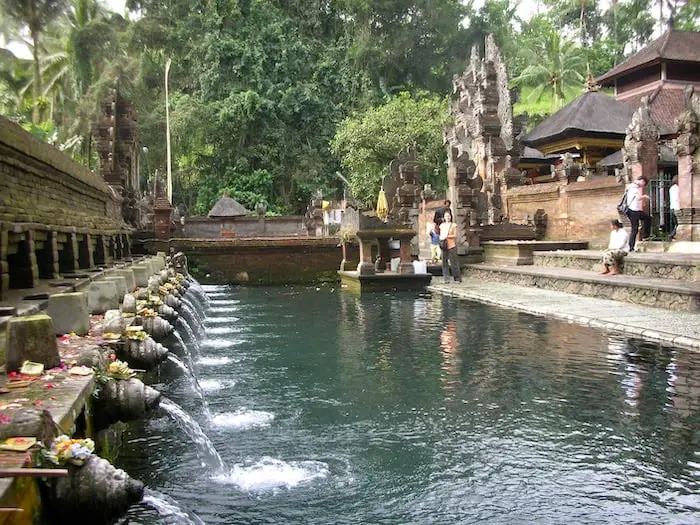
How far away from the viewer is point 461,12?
49.0m

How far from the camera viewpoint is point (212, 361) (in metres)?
9.80

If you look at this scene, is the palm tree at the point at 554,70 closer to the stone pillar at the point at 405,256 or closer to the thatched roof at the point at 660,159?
the thatched roof at the point at 660,159

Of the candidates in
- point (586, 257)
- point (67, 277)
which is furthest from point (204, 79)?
point (67, 277)

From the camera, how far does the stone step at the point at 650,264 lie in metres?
13.5

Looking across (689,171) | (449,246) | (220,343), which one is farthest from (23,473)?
(689,171)

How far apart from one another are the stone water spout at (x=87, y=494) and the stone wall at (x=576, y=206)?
66.7 feet

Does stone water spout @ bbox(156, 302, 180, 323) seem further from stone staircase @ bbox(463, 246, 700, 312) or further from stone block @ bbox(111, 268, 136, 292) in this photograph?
stone staircase @ bbox(463, 246, 700, 312)

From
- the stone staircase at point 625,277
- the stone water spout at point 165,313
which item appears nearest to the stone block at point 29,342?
the stone water spout at point 165,313

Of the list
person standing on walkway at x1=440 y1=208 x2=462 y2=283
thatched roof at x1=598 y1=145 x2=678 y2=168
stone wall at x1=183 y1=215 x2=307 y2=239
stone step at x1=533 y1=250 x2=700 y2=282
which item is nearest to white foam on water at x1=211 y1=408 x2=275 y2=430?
stone step at x1=533 y1=250 x2=700 y2=282

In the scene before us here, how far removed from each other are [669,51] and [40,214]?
90.3 ft

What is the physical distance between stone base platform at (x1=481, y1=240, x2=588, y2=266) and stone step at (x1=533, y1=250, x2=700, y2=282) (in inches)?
43.7

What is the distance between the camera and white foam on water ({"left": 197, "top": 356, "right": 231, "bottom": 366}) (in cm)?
963

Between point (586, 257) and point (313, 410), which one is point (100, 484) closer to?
point (313, 410)

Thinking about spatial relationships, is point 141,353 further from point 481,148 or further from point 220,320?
point 481,148
